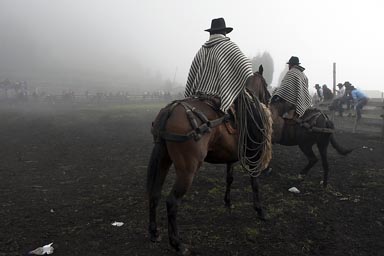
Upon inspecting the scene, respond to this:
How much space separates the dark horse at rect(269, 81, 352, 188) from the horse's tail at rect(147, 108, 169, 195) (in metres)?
4.13

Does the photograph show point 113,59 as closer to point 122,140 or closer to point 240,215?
point 122,140

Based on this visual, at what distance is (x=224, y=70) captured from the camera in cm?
482

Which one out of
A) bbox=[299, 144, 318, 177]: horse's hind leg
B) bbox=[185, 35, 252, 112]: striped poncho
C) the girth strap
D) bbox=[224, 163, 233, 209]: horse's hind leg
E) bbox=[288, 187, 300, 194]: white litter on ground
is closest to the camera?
the girth strap

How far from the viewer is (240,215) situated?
557cm

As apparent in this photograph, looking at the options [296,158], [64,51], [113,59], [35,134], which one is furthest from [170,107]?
[113,59]

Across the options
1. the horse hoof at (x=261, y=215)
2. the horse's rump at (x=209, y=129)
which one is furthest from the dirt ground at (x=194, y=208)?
the horse's rump at (x=209, y=129)

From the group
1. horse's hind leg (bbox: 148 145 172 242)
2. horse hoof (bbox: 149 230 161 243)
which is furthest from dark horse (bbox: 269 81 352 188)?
horse hoof (bbox: 149 230 161 243)

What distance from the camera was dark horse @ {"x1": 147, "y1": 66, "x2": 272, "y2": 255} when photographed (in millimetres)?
4223

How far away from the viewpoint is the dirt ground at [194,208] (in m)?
4.55

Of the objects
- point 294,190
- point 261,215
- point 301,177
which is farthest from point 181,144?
point 301,177

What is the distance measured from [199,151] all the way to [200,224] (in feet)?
4.96

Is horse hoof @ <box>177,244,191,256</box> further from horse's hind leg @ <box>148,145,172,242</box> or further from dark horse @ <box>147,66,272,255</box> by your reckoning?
horse's hind leg @ <box>148,145,172,242</box>

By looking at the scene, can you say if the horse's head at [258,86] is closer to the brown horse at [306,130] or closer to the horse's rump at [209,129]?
the horse's rump at [209,129]

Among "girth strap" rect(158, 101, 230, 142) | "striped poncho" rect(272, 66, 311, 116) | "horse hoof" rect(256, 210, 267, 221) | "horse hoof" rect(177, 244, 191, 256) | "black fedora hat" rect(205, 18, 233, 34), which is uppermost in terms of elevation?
"black fedora hat" rect(205, 18, 233, 34)
